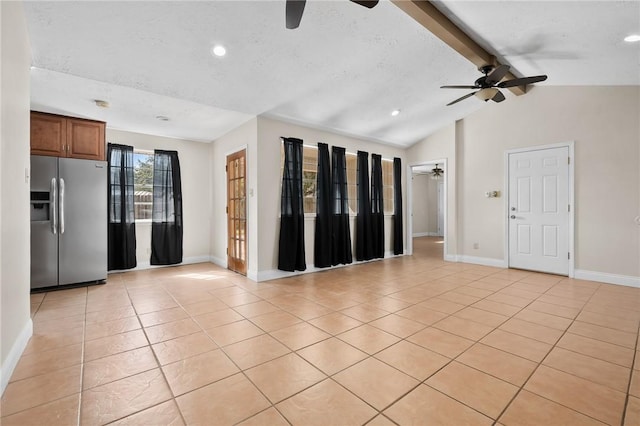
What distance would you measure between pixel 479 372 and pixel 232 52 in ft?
12.2

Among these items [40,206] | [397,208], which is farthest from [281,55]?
[397,208]

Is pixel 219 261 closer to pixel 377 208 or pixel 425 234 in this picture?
pixel 377 208

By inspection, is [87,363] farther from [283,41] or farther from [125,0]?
[283,41]

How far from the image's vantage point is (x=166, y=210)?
5766 millimetres

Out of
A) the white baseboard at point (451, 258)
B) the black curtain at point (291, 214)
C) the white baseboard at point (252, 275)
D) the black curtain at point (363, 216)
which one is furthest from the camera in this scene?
the white baseboard at point (451, 258)

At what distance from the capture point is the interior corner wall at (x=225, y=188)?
4742mm

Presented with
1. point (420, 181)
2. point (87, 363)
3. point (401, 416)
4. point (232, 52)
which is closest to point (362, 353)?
point (401, 416)

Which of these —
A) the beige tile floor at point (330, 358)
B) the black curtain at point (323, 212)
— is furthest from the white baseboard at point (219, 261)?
the black curtain at point (323, 212)

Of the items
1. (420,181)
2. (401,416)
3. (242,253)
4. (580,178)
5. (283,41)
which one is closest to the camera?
(401,416)

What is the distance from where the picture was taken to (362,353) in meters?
2.32

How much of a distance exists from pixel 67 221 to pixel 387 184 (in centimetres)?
593

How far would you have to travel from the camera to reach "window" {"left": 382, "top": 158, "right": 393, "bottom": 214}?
6.88 m

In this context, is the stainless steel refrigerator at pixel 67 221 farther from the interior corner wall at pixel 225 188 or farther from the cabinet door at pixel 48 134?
the interior corner wall at pixel 225 188

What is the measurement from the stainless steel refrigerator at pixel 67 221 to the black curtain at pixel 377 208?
4816 millimetres
